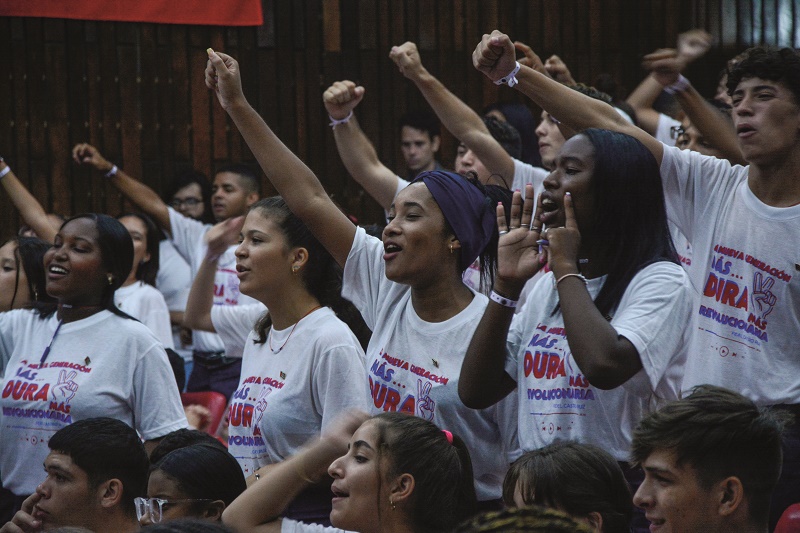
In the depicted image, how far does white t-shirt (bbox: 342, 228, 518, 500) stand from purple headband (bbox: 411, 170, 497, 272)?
0.15 m

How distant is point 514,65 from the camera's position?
317 centimetres

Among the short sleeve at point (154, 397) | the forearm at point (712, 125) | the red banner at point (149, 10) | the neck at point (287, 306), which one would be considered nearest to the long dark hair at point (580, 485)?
the neck at point (287, 306)

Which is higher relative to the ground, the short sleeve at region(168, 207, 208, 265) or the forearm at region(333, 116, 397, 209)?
the forearm at region(333, 116, 397, 209)

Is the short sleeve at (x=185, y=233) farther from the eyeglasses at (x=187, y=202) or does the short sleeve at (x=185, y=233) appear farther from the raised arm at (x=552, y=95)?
the raised arm at (x=552, y=95)

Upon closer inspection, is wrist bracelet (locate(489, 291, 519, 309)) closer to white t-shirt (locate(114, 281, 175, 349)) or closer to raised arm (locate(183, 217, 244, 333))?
raised arm (locate(183, 217, 244, 333))

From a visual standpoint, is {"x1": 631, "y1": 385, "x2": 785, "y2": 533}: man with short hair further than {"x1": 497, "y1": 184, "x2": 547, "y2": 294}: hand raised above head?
No

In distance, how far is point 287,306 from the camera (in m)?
3.45

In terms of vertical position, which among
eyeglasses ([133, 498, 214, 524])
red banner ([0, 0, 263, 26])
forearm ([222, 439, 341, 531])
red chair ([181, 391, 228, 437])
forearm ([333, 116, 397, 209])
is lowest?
red chair ([181, 391, 228, 437])

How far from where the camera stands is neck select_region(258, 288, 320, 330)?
11.3 feet

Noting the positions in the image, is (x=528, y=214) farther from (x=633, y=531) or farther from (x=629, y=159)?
(x=633, y=531)

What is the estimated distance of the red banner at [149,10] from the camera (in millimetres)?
6730

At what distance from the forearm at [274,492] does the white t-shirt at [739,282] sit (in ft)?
3.50

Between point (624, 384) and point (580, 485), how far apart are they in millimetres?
333

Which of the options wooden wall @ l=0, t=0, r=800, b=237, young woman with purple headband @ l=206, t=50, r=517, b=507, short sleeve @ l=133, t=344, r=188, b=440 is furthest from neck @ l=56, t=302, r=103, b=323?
wooden wall @ l=0, t=0, r=800, b=237
